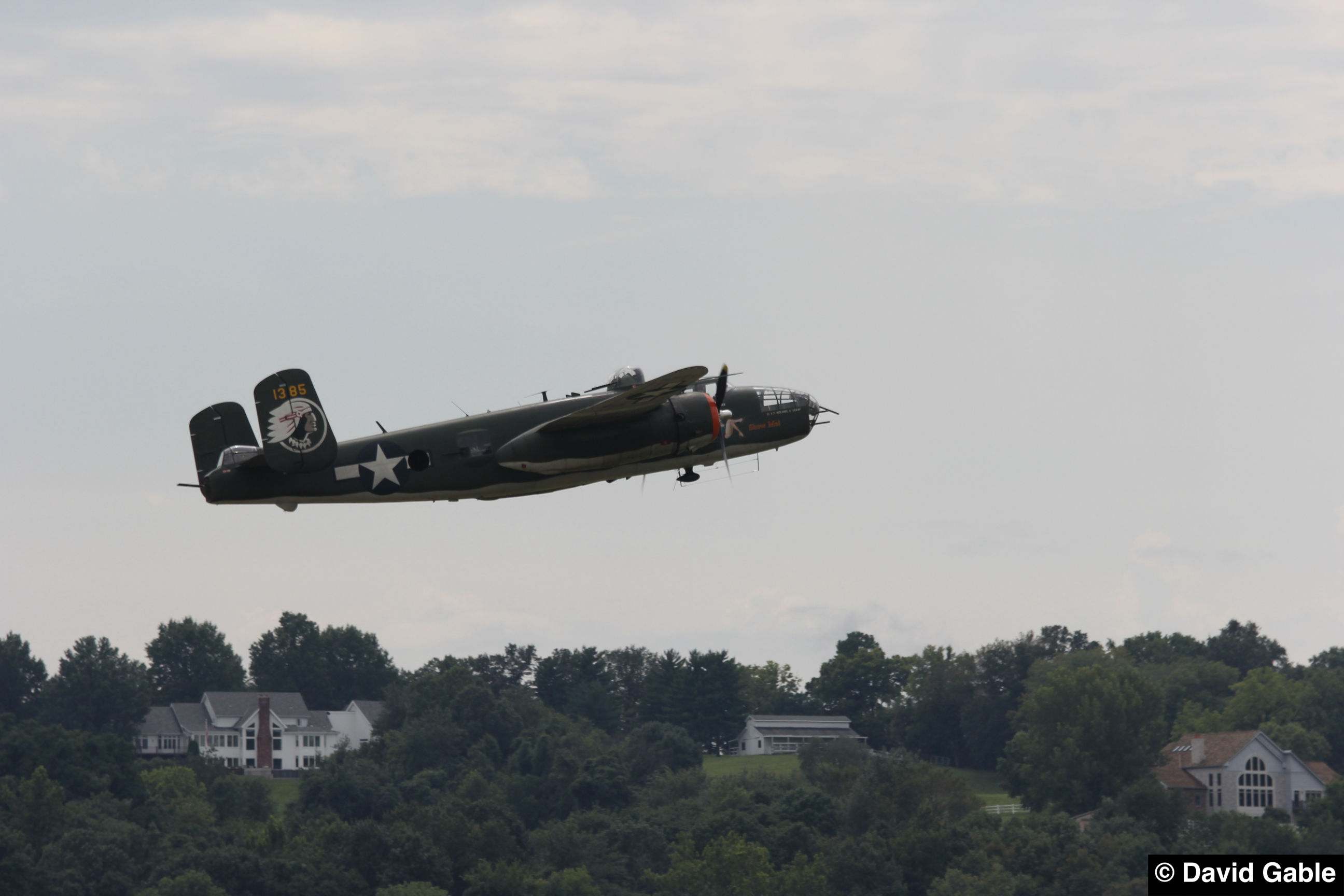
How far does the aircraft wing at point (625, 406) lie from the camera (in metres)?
49.9

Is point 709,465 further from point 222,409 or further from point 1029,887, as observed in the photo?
point 1029,887

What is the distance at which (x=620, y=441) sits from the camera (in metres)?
51.2

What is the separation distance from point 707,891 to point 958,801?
40.5 m

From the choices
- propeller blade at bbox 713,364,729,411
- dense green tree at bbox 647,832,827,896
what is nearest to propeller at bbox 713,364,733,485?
propeller blade at bbox 713,364,729,411

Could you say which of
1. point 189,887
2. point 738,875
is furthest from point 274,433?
point 738,875

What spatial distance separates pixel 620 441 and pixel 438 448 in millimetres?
5586

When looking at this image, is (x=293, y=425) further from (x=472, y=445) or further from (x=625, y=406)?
(x=625, y=406)

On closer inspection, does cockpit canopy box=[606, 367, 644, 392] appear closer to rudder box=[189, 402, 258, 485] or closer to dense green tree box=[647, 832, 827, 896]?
rudder box=[189, 402, 258, 485]

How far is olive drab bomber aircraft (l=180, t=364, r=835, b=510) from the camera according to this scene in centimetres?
4978

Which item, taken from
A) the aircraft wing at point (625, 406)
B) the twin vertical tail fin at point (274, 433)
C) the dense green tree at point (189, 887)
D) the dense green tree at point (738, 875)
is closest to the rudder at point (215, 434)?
the twin vertical tail fin at point (274, 433)

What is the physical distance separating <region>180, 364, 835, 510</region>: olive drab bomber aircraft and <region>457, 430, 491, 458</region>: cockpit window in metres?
0.04

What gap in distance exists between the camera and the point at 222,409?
166 ft

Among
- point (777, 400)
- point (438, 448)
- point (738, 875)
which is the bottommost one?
point (738, 875)

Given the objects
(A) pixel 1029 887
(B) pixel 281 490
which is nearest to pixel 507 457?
(B) pixel 281 490
